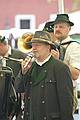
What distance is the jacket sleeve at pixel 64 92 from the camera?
4.71 meters

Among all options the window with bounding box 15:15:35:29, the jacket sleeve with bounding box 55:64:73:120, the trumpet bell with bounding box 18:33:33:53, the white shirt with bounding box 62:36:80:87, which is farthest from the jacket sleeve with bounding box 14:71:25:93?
the window with bounding box 15:15:35:29

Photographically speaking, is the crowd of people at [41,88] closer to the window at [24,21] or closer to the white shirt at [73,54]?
the white shirt at [73,54]

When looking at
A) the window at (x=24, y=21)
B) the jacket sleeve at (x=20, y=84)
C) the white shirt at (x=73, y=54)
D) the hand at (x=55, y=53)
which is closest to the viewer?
the jacket sleeve at (x=20, y=84)

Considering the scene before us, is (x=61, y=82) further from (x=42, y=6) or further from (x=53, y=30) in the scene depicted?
(x=42, y=6)

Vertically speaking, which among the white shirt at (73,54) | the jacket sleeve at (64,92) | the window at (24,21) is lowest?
the jacket sleeve at (64,92)

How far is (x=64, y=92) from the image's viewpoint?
473cm

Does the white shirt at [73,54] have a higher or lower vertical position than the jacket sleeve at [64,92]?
higher

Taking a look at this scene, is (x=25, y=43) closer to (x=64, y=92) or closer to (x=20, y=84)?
(x=20, y=84)

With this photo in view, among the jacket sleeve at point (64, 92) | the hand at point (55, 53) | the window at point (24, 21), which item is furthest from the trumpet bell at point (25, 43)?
the window at point (24, 21)

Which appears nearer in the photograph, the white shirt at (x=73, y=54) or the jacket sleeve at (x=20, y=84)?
the jacket sleeve at (x=20, y=84)

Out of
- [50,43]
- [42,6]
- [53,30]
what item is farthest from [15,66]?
[42,6]

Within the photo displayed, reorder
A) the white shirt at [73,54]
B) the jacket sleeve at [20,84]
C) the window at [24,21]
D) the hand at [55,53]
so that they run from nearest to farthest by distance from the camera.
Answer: the jacket sleeve at [20,84]
the hand at [55,53]
the white shirt at [73,54]
the window at [24,21]

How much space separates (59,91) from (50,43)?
568 millimetres

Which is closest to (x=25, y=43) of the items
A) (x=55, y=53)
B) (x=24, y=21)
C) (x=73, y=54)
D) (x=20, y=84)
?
(x=73, y=54)
